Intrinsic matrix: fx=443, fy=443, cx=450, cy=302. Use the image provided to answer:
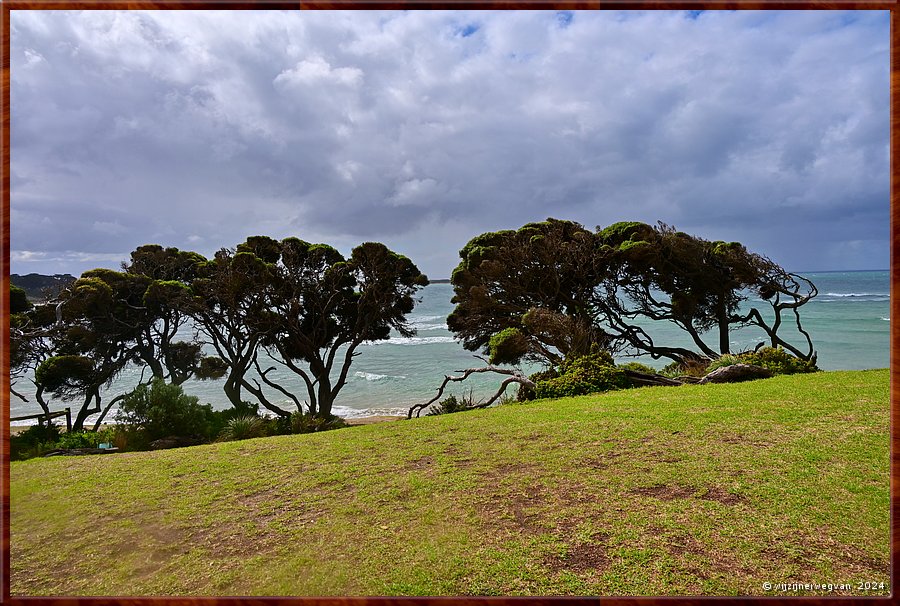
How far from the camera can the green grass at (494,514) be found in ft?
9.09

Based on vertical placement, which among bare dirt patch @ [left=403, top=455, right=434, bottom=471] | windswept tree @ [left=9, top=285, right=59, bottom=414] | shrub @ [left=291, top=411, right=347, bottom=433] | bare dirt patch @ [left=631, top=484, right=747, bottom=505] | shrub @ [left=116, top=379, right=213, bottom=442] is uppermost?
windswept tree @ [left=9, top=285, right=59, bottom=414]

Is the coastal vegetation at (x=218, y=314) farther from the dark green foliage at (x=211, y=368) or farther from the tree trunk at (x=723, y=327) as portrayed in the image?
the tree trunk at (x=723, y=327)

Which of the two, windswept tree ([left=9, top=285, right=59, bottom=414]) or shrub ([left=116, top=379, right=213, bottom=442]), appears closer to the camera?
shrub ([left=116, top=379, right=213, bottom=442])

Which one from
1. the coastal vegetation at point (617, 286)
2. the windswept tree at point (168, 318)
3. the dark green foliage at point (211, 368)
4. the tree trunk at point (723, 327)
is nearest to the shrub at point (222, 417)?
the dark green foliage at point (211, 368)

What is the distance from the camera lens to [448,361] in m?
24.0

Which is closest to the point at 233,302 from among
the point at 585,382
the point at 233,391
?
the point at 233,391

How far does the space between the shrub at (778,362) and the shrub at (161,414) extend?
1208cm

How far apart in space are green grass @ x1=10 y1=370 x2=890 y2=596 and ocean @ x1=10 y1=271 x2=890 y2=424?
713 centimetres

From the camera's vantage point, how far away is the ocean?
12.5m

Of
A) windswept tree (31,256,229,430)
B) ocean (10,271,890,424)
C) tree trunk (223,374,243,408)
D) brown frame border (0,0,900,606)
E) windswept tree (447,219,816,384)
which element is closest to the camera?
brown frame border (0,0,900,606)

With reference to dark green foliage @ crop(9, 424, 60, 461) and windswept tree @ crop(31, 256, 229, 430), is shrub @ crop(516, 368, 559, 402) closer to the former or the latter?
dark green foliage @ crop(9, 424, 60, 461)

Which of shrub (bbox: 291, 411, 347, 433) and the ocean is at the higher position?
the ocean

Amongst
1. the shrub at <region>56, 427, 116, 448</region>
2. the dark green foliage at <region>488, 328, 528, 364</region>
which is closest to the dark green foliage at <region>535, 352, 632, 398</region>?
the dark green foliage at <region>488, 328, 528, 364</region>

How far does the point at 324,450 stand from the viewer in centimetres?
587
